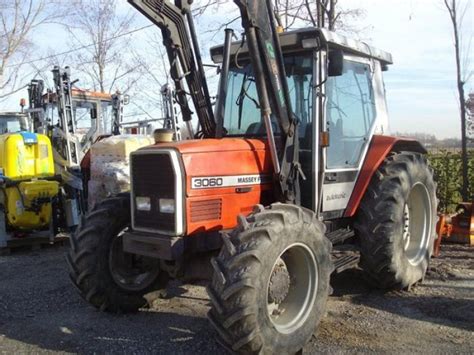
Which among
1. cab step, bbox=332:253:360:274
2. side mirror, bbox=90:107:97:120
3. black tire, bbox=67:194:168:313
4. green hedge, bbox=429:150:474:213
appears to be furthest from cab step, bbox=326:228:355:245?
side mirror, bbox=90:107:97:120

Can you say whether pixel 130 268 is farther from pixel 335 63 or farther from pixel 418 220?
pixel 418 220

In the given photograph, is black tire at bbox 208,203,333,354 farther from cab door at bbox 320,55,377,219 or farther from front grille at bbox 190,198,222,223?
cab door at bbox 320,55,377,219

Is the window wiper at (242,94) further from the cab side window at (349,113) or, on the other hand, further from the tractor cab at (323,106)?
the cab side window at (349,113)

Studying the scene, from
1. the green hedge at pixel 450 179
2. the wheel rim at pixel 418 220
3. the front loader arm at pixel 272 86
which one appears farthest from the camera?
the green hedge at pixel 450 179

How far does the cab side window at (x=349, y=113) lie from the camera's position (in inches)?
213

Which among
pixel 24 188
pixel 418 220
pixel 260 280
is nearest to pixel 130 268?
pixel 260 280

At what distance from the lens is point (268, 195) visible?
4957mm

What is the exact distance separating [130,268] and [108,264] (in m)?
0.32

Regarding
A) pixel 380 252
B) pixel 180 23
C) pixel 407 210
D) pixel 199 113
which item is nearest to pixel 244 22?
pixel 180 23

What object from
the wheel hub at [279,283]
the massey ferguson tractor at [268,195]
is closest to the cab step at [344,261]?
the massey ferguson tractor at [268,195]

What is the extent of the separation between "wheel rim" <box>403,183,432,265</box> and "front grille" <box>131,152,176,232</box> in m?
3.20

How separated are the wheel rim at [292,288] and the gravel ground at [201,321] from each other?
33 centimetres

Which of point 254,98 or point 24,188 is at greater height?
point 254,98

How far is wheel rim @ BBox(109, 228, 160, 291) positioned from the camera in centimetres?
517
